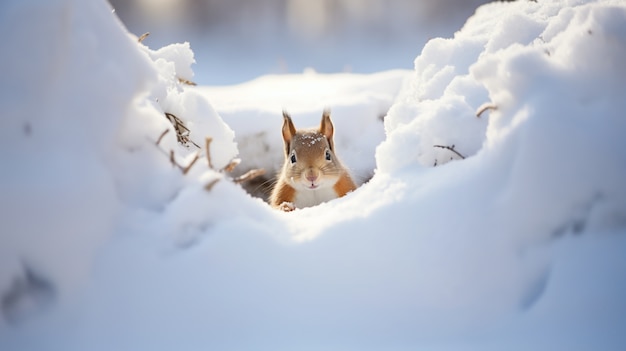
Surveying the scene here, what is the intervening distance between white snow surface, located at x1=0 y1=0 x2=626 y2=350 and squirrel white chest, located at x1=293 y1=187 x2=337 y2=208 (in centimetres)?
192

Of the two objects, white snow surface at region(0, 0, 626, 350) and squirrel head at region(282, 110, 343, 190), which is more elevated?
squirrel head at region(282, 110, 343, 190)

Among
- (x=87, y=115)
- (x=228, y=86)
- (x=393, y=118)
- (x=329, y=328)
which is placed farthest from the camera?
(x=228, y=86)

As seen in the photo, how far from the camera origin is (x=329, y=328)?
95 cm

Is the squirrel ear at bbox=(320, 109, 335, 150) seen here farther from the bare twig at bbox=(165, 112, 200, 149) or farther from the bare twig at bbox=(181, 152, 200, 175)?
the bare twig at bbox=(181, 152, 200, 175)

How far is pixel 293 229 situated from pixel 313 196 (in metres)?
1.99

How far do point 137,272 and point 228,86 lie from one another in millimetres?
5872

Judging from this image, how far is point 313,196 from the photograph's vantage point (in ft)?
10.3

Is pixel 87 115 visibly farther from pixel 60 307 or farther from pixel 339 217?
pixel 339 217

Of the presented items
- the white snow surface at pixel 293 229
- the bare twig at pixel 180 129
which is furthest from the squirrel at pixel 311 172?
the white snow surface at pixel 293 229

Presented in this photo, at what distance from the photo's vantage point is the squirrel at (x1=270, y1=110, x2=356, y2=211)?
9.96 feet

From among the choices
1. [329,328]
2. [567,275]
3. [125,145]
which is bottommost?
[329,328]

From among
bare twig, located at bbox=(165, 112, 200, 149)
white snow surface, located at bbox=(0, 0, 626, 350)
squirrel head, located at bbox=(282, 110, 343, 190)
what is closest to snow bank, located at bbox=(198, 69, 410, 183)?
squirrel head, located at bbox=(282, 110, 343, 190)

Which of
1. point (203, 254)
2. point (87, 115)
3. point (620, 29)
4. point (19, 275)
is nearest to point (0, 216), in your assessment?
point (19, 275)

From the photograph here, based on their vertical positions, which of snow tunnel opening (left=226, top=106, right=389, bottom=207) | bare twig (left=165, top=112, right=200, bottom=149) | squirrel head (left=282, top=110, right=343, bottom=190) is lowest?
bare twig (left=165, top=112, right=200, bottom=149)
